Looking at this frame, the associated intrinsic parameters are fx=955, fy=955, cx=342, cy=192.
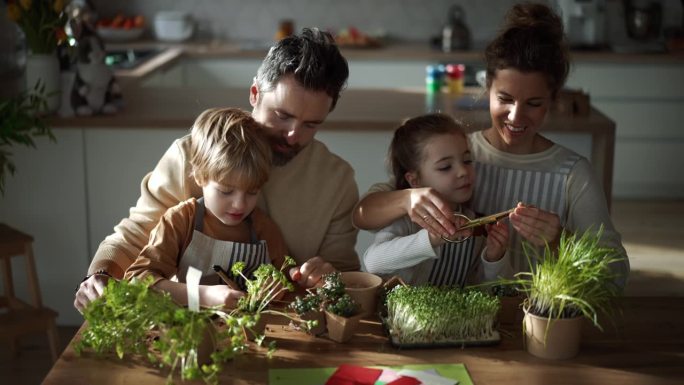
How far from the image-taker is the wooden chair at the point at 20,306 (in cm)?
339

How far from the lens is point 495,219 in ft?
6.70

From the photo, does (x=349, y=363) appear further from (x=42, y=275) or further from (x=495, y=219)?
(x=42, y=275)

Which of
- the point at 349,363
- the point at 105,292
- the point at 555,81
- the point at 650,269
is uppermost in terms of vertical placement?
the point at 555,81

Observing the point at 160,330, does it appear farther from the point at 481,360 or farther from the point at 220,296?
the point at 481,360

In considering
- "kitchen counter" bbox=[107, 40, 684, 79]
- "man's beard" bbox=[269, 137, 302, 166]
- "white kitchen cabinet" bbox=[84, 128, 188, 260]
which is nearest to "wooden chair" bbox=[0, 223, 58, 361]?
"white kitchen cabinet" bbox=[84, 128, 188, 260]

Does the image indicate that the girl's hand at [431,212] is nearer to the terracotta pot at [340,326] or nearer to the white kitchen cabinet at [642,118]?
the terracotta pot at [340,326]

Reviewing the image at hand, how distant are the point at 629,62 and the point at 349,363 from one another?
464 centimetres

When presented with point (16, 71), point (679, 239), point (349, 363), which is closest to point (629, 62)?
point (679, 239)

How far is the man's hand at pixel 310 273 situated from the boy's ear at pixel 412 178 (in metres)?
0.44

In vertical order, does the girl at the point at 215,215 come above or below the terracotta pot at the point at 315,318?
above

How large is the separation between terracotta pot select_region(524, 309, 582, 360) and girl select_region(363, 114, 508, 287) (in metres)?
0.31

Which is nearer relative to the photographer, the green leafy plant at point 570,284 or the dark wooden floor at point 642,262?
the green leafy plant at point 570,284

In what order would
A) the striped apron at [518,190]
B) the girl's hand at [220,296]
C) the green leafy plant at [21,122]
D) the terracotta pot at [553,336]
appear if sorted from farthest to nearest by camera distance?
1. the green leafy plant at [21,122]
2. the striped apron at [518,190]
3. the girl's hand at [220,296]
4. the terracotta pot at [553,336]

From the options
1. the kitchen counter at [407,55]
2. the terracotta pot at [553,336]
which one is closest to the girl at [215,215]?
the terracotta pot at [553,336]
